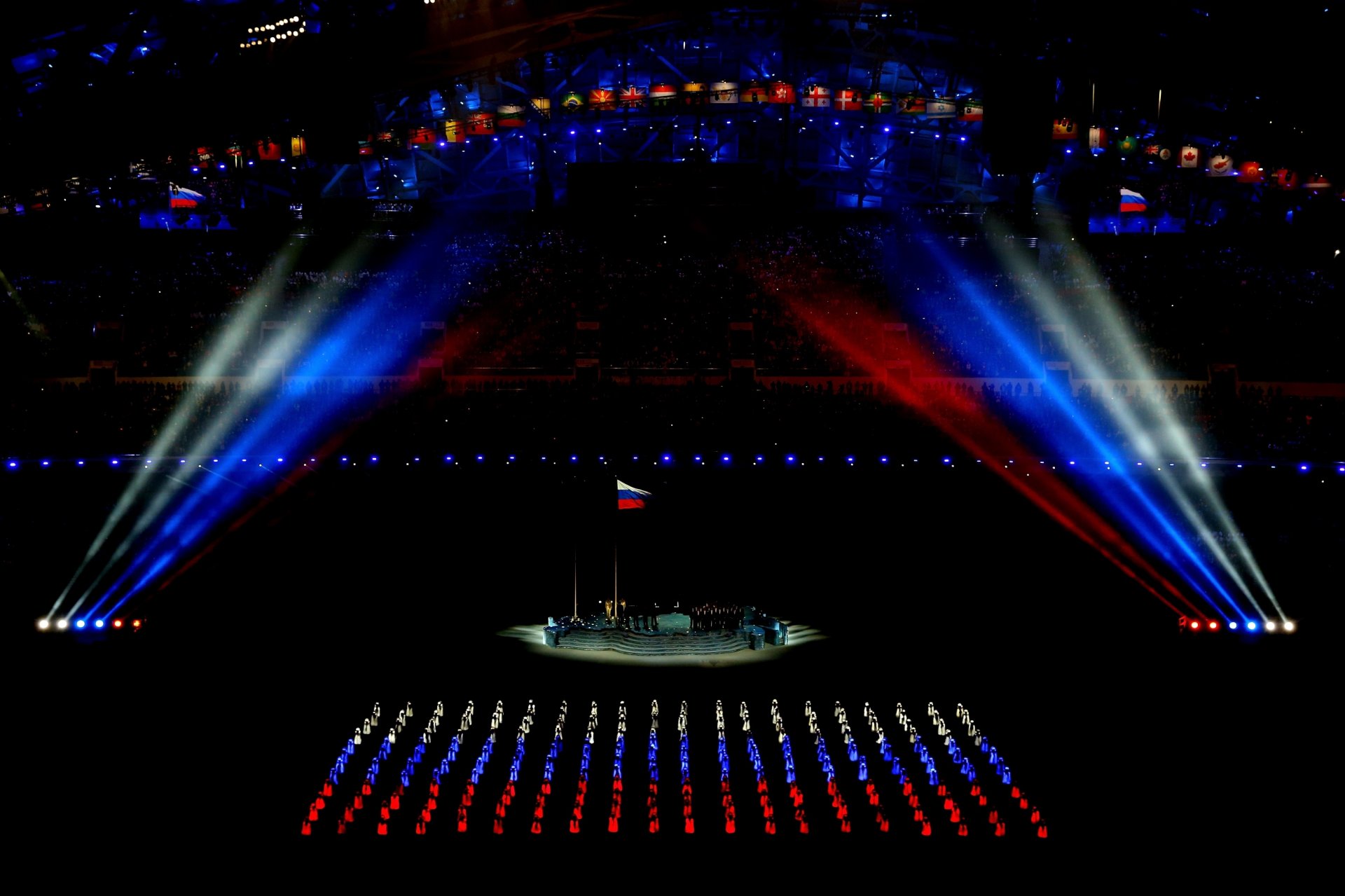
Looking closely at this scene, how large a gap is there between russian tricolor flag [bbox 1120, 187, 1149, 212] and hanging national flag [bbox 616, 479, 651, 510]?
1682cm

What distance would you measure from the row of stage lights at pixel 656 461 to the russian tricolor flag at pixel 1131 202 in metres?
11.4

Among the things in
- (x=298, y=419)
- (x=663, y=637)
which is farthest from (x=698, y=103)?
A: (x=663, y=637)

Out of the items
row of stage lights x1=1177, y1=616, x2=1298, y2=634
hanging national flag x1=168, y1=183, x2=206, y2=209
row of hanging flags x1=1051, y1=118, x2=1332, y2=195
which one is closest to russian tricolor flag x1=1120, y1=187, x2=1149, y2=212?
row of hanging flags x1=1051, y1=118, x2=1332, y2=195

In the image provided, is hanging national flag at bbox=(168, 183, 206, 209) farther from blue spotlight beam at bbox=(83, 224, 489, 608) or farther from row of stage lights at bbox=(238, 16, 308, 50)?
row of stage lights at bbox=(238, 16, 308, 50)

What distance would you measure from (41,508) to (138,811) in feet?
31.6

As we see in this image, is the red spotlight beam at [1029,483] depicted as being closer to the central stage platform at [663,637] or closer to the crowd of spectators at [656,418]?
the crowd of spectators at [656,418]

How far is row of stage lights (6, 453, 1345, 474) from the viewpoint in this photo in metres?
21.9

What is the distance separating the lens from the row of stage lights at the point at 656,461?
72.0ft

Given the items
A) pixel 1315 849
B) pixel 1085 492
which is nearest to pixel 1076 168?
pixel 1085 492

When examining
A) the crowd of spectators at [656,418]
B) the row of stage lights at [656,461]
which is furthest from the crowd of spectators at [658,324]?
the row of stage lights at [656,461]

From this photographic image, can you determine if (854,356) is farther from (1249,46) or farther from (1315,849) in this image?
(1315,849)

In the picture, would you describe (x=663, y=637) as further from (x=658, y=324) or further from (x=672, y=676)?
(x=658, y=324)

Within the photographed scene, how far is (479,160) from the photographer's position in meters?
33.9

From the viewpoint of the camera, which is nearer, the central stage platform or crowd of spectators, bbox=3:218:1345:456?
the central stage platform
